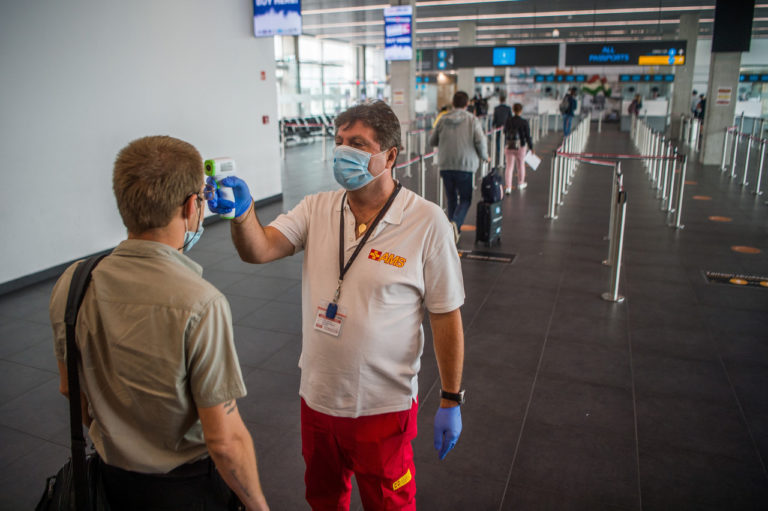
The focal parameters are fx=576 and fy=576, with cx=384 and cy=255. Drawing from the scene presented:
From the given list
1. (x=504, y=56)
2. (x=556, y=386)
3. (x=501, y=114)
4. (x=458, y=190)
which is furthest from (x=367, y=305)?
(x=504, y=56)

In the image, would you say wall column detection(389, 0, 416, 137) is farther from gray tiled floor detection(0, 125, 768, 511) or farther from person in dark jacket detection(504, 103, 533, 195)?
gray tiled floor detection(0, 125, 768, 511)

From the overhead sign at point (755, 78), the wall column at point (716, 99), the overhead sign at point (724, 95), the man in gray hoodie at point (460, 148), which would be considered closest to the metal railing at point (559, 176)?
the man in gray hoodie at point (460, 148)

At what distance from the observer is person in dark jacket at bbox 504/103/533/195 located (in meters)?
10.9

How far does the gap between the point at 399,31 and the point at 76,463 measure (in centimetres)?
1545

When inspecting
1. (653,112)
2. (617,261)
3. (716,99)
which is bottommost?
(617,261)

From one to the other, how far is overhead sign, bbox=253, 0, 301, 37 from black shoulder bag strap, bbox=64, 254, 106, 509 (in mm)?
8913

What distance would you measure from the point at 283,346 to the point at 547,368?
2.11 m

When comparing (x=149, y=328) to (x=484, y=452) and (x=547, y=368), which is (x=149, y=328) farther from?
(x=547, y=368)

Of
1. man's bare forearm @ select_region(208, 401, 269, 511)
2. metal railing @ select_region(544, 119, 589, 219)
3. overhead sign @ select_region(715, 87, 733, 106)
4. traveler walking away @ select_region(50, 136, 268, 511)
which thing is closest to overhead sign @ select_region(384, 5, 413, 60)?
metal railing @ select_region(544, 119, 589, 219)

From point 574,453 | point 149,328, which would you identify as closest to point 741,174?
point 574,453

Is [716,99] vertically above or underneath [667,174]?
above

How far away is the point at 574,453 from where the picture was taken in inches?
131

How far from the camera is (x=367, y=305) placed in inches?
79.0

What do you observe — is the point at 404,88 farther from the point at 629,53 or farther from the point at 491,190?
the point at 491,190
